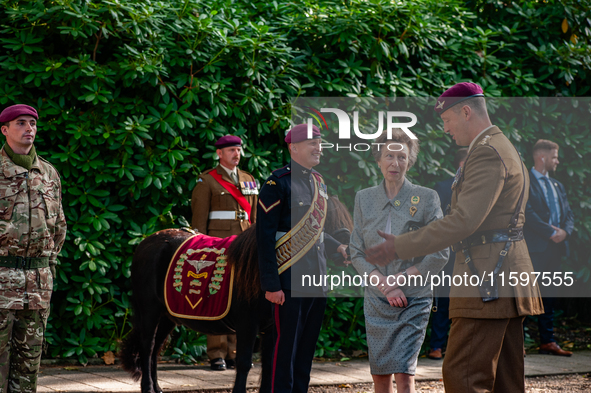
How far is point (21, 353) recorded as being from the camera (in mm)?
4051

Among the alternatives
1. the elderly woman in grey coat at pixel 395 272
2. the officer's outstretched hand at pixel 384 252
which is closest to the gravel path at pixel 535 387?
the elderly woman in grey coat at pixel 395 272

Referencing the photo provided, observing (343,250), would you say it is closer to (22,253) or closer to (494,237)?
(494,237)

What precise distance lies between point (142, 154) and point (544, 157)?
4.16 m

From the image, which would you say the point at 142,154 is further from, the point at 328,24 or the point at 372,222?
the point at 372,222

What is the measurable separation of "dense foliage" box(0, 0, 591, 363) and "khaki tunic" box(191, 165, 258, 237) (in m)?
0.28

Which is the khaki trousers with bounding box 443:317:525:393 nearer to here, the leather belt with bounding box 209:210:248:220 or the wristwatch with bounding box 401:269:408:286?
the wristwatch with bounding box 401:269:408:286

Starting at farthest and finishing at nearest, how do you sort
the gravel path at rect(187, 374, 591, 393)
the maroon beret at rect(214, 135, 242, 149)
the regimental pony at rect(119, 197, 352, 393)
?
the maroon beret at rect(214, 135, 242, 149) < the gravel path at rect(187, 374, 591, 393) < the regimental pony at rect(119, 197, 352, 393)

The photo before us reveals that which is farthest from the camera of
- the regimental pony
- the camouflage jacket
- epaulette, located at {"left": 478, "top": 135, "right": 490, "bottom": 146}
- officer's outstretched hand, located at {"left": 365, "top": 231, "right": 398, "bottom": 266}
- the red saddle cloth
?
the red saddle cloth

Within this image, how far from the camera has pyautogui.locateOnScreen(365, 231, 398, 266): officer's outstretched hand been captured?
11.0 feet

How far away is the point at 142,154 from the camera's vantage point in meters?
6.15

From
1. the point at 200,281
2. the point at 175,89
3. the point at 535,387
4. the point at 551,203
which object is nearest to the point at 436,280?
the point at 200,281

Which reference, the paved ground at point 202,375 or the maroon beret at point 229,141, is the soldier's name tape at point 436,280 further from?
the maroon beret at point 229,141

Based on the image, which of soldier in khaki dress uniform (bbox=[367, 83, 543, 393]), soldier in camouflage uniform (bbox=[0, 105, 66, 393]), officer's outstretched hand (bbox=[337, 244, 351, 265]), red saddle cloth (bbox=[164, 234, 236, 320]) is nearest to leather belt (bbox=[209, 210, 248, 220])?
red saddle cloth (bbox=[164, 234, 236, 320])

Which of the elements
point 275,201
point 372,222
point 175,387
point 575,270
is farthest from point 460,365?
point 575,270
